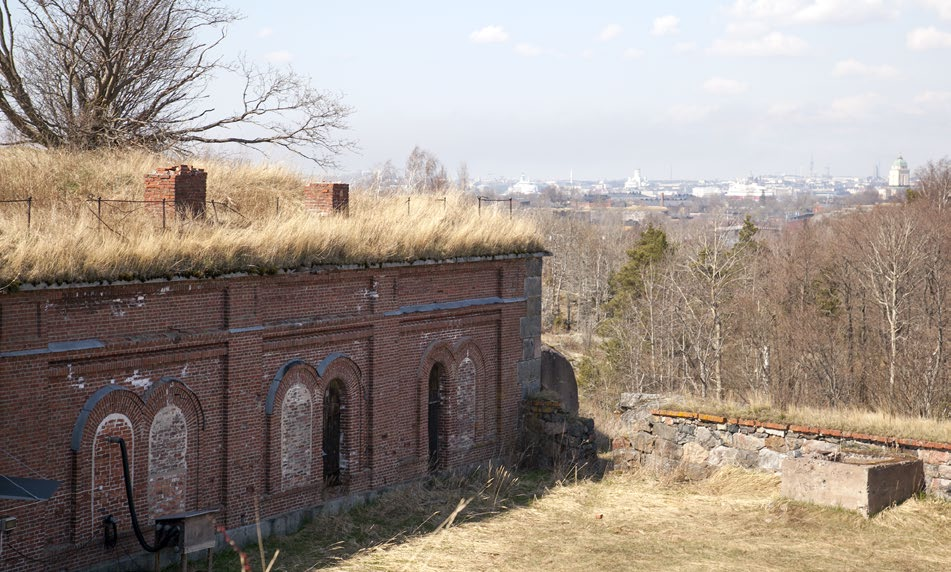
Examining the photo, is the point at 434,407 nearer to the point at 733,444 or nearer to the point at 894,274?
the point at 733,444

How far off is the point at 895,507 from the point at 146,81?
1914cm

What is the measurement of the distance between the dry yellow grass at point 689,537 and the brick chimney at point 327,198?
5925mm

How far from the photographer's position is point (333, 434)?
1541 centimetres

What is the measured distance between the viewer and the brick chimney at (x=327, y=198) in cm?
1717

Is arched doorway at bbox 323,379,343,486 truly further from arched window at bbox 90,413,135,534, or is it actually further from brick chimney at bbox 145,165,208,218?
arched window at bbox 90,413,135,534

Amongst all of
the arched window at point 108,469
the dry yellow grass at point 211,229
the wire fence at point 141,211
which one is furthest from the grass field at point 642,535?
the wire fence at point 141,211

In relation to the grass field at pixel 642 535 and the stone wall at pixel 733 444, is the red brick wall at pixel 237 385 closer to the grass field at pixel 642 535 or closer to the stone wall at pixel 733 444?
the grass field at pixel 642 535

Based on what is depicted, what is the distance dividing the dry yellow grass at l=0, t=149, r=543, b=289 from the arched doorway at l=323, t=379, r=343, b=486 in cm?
208

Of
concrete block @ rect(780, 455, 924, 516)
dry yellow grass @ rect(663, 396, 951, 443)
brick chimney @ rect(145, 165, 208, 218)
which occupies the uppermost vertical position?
brick chimney @ rect(145, 165, 208, 218)

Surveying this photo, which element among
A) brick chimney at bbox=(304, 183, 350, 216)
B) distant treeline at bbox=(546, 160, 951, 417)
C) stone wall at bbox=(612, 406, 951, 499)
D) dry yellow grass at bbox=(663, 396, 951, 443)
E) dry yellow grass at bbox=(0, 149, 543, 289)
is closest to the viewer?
dry yellow grass at bbox=(0, 149, 543, 289)

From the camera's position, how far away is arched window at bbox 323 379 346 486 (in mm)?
15281

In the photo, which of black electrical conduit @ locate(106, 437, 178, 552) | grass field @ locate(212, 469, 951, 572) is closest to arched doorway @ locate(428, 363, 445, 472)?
grass field @ locate(212, 469, 951, 572)

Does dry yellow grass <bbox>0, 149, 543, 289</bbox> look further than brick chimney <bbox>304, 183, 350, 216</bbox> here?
No

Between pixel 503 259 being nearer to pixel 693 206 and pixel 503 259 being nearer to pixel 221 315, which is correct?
pixel 221 315
